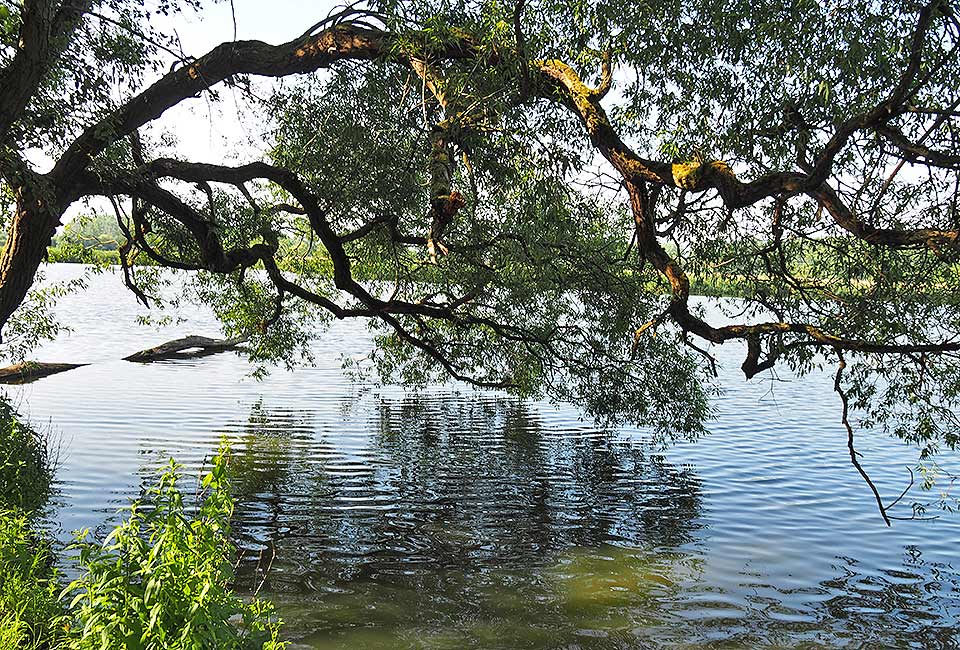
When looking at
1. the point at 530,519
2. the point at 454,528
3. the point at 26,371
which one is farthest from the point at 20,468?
the point at 26,371

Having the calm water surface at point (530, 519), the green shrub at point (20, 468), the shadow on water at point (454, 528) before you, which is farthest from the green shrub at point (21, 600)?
the green shrub at point (20, 468)

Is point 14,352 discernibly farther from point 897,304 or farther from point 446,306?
point 897,304

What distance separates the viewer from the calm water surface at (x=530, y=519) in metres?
8.55

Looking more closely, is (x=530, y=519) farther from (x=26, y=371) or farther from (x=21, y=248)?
(x=26, y=371)

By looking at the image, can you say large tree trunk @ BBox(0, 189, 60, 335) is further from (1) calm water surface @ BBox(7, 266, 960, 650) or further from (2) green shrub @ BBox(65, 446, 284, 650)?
(2) green shrub @ BBox(65, 446, 284, 650)

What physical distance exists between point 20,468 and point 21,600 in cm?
463

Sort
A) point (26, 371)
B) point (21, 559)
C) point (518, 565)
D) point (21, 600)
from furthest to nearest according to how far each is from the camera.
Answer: point (26, 371), point (518, 565), point (21, 559), point (21, 600)

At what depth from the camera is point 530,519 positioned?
12336mm

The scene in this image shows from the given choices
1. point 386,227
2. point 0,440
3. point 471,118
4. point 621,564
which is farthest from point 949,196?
point 0,440

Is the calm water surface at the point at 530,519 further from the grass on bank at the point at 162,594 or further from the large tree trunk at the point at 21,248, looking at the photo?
the large tree trunk at the point at 21,248

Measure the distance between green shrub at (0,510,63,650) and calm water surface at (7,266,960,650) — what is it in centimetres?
164

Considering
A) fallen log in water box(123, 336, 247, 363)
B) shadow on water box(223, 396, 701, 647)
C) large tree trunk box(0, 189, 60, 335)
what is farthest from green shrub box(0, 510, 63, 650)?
fallen log in water box(123, 336, 247, 363)

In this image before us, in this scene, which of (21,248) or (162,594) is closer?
(162,594)

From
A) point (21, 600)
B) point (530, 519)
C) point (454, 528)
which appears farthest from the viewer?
point (530, 519)
